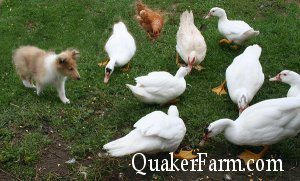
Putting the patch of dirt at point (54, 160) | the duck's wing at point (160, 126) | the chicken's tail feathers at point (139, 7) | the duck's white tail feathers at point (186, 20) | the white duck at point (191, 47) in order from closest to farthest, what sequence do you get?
1. the duck's wing at point (160, 126)
2. the patch of dirt at point (54, 160)
3. the white duck at point (191, 47)
4. the duck's white tail feathers at point (186, 20)
5. the chicken's tail feathers at point (139, 7)

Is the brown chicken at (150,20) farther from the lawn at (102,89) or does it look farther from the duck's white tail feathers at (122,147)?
the duck's white tail feathers at (122,147)

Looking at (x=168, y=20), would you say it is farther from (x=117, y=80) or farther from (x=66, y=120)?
(x=66, y=120)

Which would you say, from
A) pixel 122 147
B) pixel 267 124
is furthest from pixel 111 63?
pixel 267 124

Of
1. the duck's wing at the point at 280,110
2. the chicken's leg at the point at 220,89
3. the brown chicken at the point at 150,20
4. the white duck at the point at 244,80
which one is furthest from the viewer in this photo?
the brown chicken at the point at 150,20

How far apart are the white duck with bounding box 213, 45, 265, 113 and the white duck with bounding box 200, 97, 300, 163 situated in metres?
0.87

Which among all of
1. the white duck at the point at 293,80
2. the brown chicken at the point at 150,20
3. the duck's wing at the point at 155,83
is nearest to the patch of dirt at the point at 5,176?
the duck's wing at the point at 155,83

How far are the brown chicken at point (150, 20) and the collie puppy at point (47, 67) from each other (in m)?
2.83

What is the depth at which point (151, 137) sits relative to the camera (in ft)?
18.8

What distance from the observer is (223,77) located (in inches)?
330

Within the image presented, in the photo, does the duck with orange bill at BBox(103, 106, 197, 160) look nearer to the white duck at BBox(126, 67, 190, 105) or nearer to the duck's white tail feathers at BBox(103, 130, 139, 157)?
the duck's white tail feathers at BBox(103, 130, 139, 157)

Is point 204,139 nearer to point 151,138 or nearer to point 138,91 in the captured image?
point 151,138

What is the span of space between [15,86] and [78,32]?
266cm

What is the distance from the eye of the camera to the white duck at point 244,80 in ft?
23.1

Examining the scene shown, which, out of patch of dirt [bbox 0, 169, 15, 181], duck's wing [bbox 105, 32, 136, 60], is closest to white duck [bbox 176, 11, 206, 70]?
duck's wing [bbox 105, 32, 136, 60]
